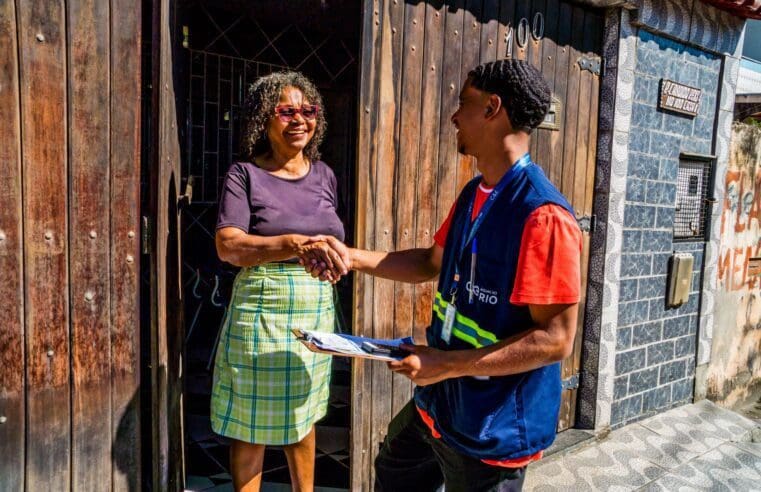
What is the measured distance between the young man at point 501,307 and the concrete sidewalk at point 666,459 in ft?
5.99

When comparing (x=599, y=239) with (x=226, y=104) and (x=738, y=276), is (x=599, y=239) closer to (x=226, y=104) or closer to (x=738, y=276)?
(x=738, y=276)

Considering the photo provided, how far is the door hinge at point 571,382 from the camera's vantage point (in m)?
4.12

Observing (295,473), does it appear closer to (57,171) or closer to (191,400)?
(57,171)

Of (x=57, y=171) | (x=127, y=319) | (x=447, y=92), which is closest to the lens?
(x=57, y=171)

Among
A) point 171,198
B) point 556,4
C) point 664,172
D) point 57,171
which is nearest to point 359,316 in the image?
point 171,198

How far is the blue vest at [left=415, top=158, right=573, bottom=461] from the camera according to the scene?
174cm

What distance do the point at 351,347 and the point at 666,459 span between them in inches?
121

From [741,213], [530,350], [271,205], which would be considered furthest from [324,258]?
[741,213]

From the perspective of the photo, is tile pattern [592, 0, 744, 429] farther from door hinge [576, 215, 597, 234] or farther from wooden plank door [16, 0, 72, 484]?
wooden plank door [16, 0, 72, 484]

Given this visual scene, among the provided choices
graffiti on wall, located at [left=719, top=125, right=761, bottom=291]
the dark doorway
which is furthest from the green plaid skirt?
graffiti on wall, located at [left=719, top=125, right=761, bottom=291]

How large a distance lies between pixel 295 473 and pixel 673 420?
3.19 m

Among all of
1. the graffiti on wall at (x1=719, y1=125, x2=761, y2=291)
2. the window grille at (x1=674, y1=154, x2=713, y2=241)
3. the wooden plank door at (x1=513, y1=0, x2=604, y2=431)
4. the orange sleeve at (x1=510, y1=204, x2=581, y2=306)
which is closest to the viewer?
the orange sleeve at (x1=510, y1=204, x2=581, y2=306)

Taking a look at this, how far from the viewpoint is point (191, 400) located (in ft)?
14.9

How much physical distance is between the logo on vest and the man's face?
0.44 m
